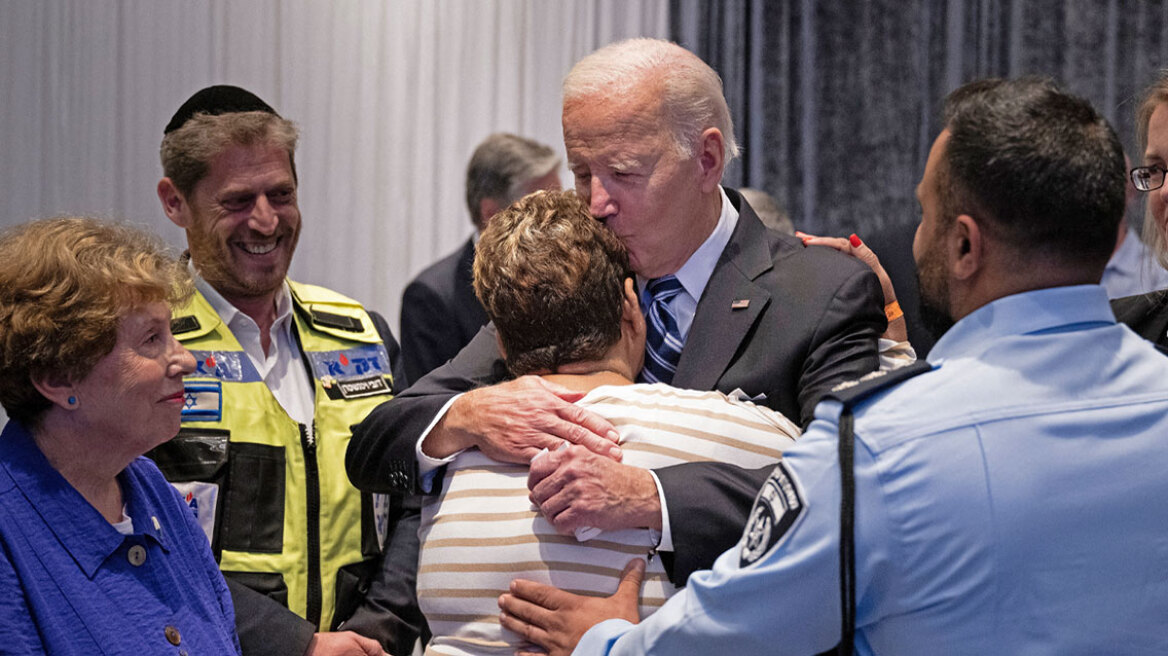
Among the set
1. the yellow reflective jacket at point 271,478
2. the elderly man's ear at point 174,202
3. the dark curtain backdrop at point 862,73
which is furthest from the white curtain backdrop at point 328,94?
the yellow reflective jacket at point 271,478

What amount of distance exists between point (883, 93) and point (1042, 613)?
450cm

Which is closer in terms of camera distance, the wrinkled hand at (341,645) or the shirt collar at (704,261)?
the shirt collar at (704,261)

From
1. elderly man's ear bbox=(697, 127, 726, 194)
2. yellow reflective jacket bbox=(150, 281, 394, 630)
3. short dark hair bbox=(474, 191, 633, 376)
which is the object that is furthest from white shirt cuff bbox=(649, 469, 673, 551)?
yellow reflective jacket bbox=(150, 281, 394, 630)

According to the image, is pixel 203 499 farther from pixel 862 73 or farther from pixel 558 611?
pixel 862 73

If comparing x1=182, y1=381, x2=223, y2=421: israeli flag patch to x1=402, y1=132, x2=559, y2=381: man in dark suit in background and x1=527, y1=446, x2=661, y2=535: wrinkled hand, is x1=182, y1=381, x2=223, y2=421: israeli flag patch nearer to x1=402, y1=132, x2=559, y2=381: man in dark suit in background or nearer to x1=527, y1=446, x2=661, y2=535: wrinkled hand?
x1=527, y1=446, x2=661, y2=535: wrinkled hand

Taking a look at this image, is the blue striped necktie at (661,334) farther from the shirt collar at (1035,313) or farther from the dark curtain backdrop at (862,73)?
the dark curtain backdrop at (862,73)

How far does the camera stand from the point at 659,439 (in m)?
1.78

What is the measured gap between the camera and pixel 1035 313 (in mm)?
1354

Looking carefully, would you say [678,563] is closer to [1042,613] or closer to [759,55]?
[1042,613]

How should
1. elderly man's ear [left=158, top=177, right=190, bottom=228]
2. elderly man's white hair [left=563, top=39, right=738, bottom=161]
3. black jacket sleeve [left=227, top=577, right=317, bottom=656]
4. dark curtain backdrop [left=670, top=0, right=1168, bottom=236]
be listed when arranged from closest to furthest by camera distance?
elderly man's white hair [left=563, top=39, right=738, bottom=161], black jacket sleeve [left=227, top=577, right=317, bottom=656], elderly man's ear [left=158, top=177, right=190, bottom=228], dark curtain backdrop [left=670, top=0, right=1168, bottom=236]

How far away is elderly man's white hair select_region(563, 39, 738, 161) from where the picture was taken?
7.29 feet

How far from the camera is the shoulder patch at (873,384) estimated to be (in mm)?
1350

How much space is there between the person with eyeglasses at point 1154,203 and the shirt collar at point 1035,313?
105cm

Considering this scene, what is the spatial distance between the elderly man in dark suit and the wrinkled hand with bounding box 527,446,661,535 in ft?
0.37
